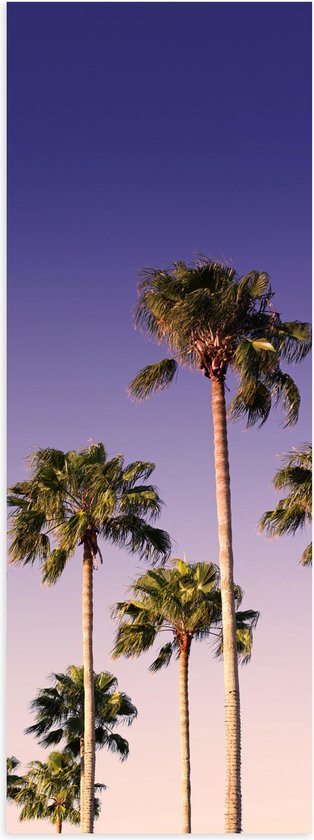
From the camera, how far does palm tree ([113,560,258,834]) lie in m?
36.1

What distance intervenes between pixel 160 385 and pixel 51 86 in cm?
633

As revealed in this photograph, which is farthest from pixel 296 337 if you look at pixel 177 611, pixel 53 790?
pixel 53 790

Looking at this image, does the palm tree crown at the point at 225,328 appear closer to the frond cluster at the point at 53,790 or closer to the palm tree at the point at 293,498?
the palm tree at the point at 293,498

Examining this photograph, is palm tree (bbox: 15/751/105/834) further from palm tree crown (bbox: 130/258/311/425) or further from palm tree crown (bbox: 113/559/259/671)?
palm tree crown (bbox: 130/258/311/425)

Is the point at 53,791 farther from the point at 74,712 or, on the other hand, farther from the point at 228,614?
the point at 228,614

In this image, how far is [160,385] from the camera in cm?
2662

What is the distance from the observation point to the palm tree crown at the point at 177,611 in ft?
118

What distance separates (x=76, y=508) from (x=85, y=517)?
52 cm

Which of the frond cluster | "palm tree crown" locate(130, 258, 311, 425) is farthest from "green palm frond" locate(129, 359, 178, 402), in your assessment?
the frond cluster

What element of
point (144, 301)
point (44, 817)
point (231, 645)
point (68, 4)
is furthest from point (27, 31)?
point (44, 817)

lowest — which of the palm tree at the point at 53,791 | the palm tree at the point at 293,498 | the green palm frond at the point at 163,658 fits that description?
the palm tree at the point at 53,791

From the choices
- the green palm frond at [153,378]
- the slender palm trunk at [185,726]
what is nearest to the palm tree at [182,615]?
the slender palm trunk at [185,726]

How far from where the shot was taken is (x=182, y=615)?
36.8 m

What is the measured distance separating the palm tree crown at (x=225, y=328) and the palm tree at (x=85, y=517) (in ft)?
24.1
